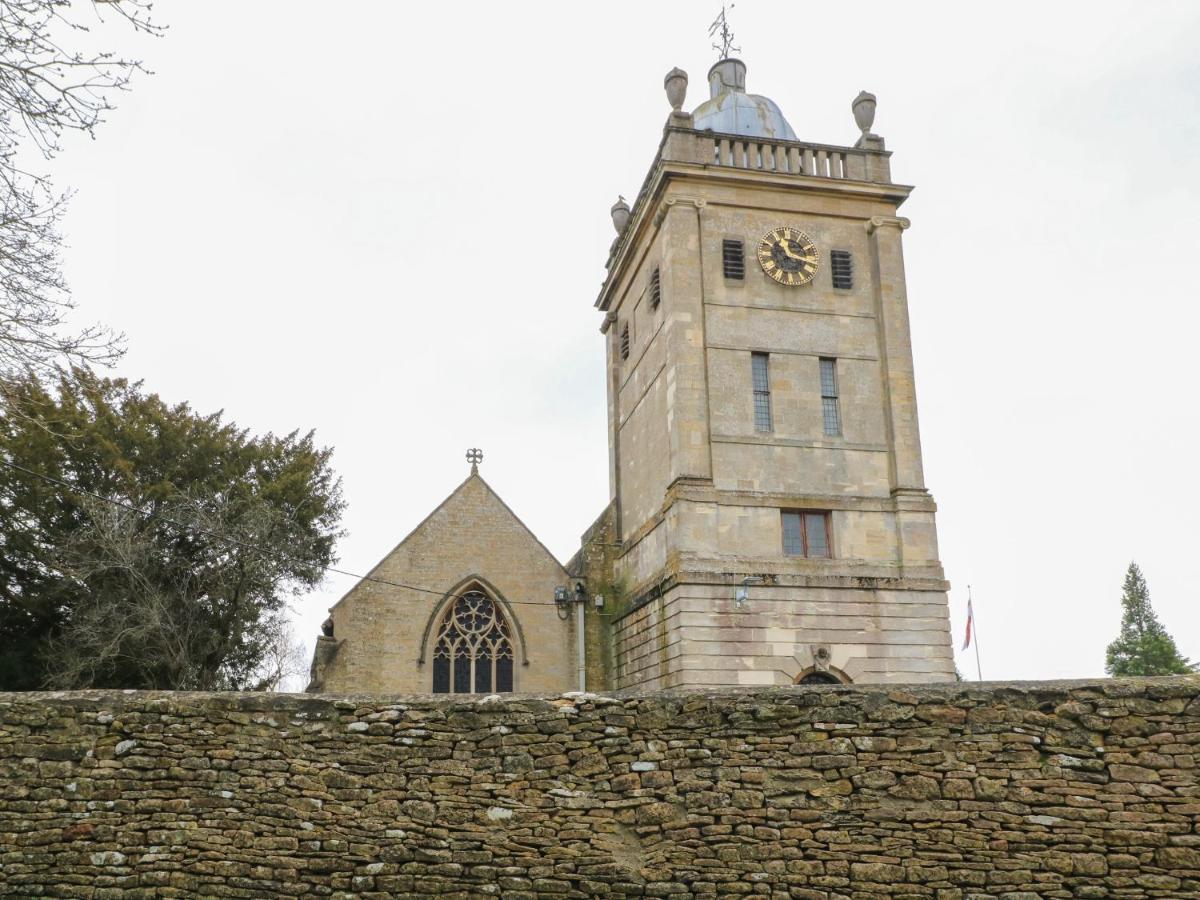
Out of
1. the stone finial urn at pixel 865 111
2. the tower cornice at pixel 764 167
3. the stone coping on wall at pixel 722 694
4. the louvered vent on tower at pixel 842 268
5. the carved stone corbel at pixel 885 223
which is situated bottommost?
the stone coping on wall at pixel 722 694

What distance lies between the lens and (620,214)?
3136cm

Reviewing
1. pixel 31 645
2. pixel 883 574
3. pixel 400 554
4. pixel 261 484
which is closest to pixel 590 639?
pixel 400 554

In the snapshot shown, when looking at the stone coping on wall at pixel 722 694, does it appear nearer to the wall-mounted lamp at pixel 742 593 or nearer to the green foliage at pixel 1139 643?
the wall-mounted lamp at pixel 742 593

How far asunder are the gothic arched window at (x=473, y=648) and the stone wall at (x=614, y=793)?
16811 millimetres

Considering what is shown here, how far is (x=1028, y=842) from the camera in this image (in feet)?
30.4

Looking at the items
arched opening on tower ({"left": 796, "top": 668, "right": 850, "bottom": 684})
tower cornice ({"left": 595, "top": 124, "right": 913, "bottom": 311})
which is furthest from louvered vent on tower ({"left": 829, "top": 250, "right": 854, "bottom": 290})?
arched opening on tower ({"left": 796, "top": 668, "right": 850, "bottom": 684})

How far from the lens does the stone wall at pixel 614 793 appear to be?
9.12 metres

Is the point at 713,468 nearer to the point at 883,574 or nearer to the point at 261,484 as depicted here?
the point at 883,574

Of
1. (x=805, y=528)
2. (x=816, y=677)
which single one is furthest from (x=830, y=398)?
(x=816, y=677)

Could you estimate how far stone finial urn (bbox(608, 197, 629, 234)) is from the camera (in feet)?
102

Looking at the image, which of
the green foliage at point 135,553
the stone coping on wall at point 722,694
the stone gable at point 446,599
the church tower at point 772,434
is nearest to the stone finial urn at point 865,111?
the church tower at point 772,434

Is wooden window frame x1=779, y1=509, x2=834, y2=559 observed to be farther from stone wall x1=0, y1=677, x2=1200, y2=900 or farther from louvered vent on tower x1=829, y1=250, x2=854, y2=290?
stone wall x1=0, y1=677, x2=1200, y2=900

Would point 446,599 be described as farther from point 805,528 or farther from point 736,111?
point 736,111

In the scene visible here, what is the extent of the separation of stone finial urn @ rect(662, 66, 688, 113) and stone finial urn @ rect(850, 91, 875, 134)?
4322mm
